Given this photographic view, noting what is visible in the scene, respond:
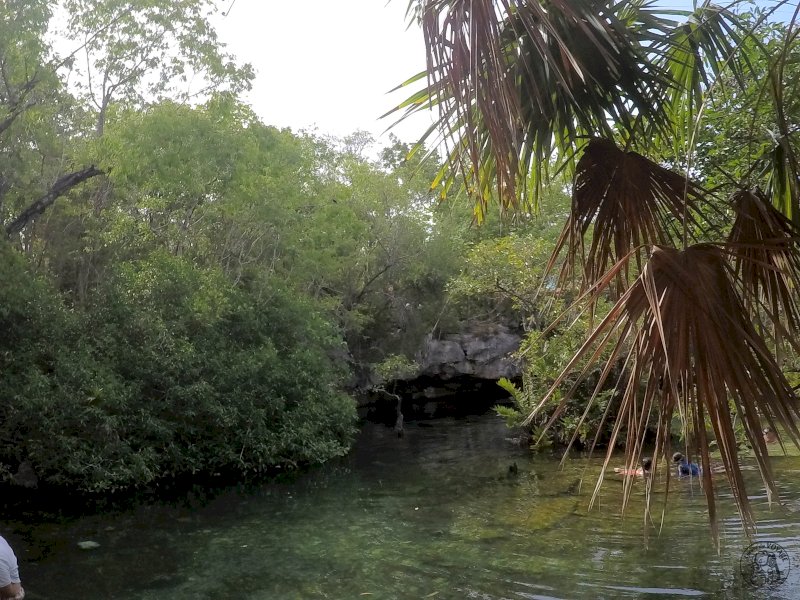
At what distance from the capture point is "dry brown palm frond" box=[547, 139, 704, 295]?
12.3ft

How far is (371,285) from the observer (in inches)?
1153

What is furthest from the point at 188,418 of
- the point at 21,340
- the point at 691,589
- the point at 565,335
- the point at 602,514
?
the point at 691,589

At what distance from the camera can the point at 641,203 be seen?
376 cm

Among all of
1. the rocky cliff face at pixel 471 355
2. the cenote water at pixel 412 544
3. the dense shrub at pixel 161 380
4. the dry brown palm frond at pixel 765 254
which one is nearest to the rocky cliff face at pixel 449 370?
the rocky cliff face at pixel 471 355

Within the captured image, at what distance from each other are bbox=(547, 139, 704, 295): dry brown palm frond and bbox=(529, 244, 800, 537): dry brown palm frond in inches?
37.8

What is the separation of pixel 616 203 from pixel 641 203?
0.37 feet

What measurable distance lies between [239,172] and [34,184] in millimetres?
4681

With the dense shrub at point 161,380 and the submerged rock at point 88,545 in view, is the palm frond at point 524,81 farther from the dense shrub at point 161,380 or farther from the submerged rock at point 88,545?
the dense shrub at point 161,380

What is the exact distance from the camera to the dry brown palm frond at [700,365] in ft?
8.25

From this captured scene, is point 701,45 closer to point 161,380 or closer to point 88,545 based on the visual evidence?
point 88,545

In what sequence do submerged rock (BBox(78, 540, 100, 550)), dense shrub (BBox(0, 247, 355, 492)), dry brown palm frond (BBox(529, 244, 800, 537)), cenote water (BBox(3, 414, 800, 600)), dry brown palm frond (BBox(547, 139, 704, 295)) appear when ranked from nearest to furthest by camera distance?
dry brown palm frond (BBox(529, 244, 800, 537))
dry brown palm frond (BBox(547, 139, 704, 295))
cenote water (BBox(3, 414, 800, 600))
submerged rock (BBox(78, 540, 100, 550))
dense shrub (BBox(0, 247, 355, 492))

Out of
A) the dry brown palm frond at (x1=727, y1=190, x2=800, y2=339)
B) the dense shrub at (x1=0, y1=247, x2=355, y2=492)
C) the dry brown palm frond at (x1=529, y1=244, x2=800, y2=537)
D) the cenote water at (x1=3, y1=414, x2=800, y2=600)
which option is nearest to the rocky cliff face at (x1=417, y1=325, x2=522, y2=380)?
the dense shrub at (x1=0, y1=247, x2=355, y2=492)

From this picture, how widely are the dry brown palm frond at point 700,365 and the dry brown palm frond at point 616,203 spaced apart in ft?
3.15

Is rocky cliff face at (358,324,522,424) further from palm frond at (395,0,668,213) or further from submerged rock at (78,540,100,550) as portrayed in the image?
palm frond at (395,0,668,213)
